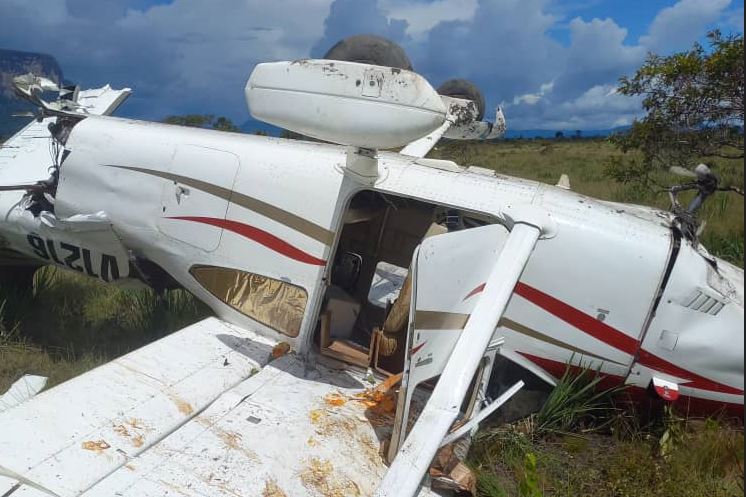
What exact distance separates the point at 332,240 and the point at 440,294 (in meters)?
1.25

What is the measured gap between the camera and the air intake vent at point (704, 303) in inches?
144

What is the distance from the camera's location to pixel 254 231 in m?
4.59

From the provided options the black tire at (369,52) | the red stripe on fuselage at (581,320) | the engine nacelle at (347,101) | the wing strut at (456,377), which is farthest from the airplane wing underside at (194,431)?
the black tire at (369,52)

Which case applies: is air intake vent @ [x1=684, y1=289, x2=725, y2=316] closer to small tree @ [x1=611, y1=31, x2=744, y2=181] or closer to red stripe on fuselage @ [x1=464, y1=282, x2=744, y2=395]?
red stripe on fuselage @ [x1=464, y1=282, x2=744, y2=395]

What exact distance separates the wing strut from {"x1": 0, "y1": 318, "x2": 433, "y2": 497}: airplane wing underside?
1029 mm

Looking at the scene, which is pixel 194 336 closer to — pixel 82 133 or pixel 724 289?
pixel 82 133

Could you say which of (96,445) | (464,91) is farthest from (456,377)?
(464,91)

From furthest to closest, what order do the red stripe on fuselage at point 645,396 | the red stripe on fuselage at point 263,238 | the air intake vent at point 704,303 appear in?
1. the red stripe on fuselage at point 263,238
2. the red stripe on fuselage at point 645,396
3. the air intake vent at point 704,303

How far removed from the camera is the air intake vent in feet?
12.0

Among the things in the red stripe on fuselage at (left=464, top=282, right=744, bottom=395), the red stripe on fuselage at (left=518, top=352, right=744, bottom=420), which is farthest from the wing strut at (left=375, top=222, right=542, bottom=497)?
the red stripe on fuselage at (left=518, top=352, right=744, bottom=420)

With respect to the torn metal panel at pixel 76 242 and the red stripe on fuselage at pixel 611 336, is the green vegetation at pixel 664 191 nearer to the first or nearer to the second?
A: the red stripe on fuselage at pixel 611 336

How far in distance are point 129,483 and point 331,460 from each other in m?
1.06

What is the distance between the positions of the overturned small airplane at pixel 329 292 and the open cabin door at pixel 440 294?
0.01 m

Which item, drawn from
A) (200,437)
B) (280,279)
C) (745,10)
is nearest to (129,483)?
(200,437)
